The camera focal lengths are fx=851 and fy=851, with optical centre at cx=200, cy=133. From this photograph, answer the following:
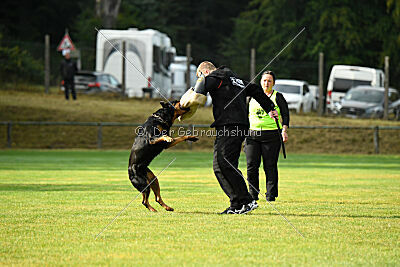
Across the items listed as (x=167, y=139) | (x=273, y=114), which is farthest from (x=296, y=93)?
(x=167, y=139)

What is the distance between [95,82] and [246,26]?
22560mm

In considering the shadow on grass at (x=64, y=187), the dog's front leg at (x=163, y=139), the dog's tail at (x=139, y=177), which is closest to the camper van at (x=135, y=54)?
the shadow on grass at (x=64, y=187)

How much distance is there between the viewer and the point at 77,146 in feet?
103

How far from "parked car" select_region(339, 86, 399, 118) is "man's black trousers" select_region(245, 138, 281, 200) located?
2210cm

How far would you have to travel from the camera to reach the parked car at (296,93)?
3731 centimetres

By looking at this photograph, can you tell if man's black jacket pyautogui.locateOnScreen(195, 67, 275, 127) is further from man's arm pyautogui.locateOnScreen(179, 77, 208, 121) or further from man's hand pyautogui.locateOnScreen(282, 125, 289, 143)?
man's hand pyautogui.locateOnScreen(282, 125, 289, 143)

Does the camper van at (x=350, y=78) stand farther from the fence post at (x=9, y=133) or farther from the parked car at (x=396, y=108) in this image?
the fence post at (x=9, y=133)

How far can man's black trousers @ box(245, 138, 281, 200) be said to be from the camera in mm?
12672

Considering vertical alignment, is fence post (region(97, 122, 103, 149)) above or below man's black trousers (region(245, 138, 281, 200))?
below

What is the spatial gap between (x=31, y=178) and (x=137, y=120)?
15.4m

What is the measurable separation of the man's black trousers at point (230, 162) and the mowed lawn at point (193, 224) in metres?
0.30

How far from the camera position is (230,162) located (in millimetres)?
10555

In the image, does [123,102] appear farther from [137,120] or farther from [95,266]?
[95,266]

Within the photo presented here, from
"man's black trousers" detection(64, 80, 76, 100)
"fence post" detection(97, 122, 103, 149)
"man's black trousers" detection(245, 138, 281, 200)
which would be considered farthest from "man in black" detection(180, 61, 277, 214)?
"man's black trousers" detection(64, 80, 76, 100)
